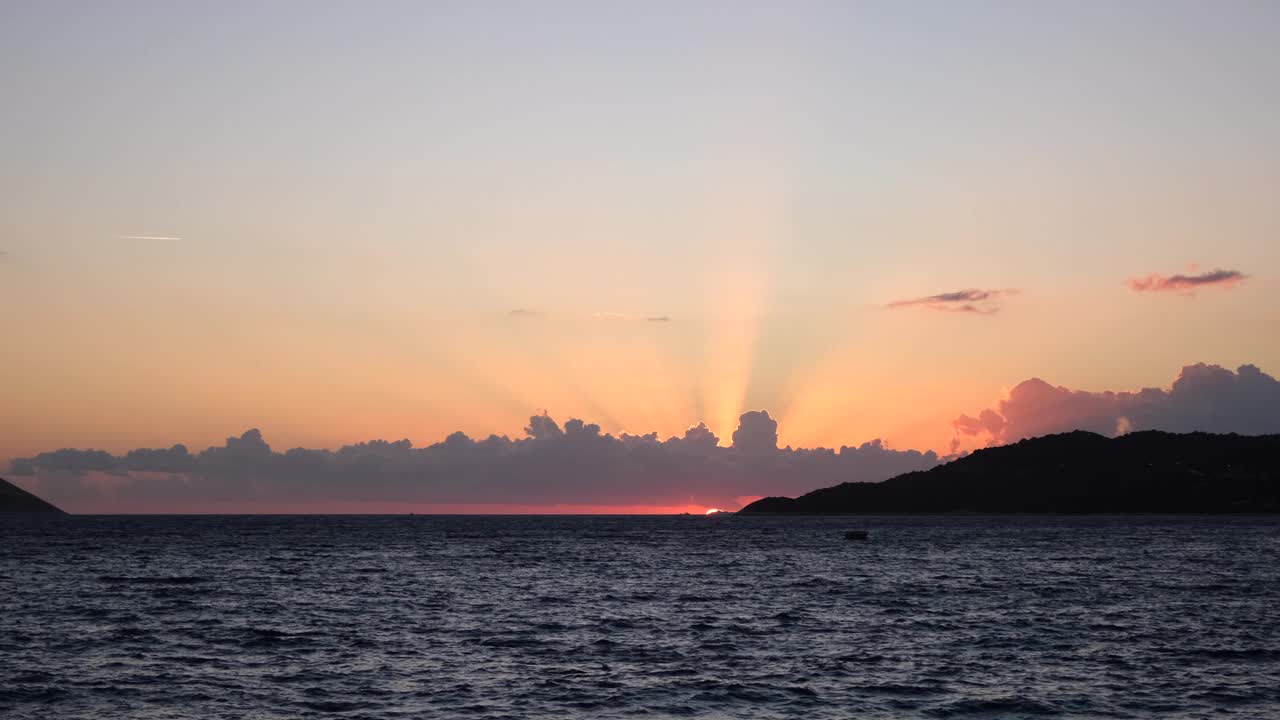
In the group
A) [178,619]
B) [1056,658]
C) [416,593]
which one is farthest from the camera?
[416,593]

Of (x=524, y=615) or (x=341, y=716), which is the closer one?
(x=341, y=716)

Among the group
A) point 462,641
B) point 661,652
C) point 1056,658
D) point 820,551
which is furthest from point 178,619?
point 820,551

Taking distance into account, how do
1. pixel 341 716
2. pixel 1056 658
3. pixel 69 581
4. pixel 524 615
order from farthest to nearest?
pixel 69 581 → pixel 524 615 → pixel 1056 658 → pixel 341 716

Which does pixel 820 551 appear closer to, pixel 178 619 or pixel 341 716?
pixel 178 619

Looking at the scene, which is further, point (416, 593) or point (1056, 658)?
point (416, 593)

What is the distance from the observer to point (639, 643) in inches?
2158

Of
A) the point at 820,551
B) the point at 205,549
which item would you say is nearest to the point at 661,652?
the point at 820,551

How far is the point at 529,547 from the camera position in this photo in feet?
568

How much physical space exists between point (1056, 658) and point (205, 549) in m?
132

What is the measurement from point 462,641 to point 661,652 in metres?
10.5

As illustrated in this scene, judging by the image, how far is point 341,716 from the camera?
37.3 metres

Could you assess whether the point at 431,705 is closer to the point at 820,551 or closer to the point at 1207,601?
the point at 1207,601

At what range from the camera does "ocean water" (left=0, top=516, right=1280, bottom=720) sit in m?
39.8

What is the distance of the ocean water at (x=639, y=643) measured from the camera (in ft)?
131
